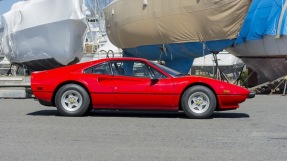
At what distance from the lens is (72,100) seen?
1066cm

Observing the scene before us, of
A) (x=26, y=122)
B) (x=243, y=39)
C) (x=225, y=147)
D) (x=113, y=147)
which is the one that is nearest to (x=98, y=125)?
(x=26, y=122)

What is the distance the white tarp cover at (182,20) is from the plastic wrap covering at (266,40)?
1.99 m

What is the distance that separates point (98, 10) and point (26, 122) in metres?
32.1

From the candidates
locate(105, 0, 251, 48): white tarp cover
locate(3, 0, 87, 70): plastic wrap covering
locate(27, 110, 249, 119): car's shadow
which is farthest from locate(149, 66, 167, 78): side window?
locate(3, 0, 87, 70): plastic wrap covering

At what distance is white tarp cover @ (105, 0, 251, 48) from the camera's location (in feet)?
53.6

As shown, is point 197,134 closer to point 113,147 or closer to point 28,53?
point 113,147

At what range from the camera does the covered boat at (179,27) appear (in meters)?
16.4

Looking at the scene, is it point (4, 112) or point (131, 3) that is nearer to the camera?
point (4, 112)

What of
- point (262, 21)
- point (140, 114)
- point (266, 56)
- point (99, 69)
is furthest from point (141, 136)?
point (262, 21)

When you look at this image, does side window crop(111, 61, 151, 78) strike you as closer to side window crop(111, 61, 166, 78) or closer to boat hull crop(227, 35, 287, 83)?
side window crop(111, 61, 166, 78)

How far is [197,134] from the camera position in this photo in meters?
8.41

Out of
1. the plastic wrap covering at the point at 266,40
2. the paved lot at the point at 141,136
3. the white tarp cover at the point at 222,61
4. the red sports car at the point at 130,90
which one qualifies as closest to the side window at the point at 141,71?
the red sports car at the point at 130,90

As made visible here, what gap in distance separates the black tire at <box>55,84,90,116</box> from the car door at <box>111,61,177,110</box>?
2.26ft

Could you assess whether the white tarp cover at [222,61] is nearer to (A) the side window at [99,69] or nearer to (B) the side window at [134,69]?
(B) the side window at [134,69]
